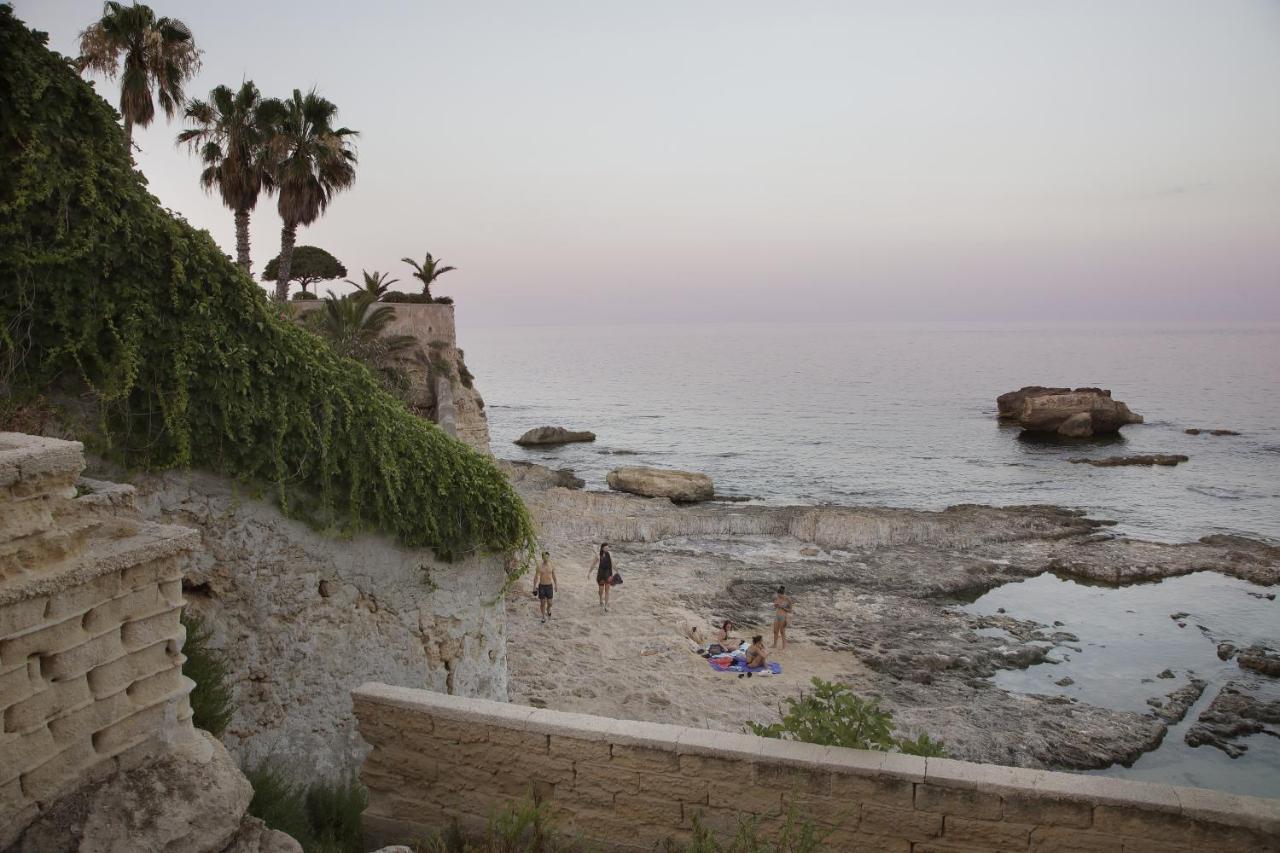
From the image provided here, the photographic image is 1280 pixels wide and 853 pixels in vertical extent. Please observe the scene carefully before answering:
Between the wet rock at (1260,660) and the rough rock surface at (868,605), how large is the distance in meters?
2.44

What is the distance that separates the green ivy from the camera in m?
5.55

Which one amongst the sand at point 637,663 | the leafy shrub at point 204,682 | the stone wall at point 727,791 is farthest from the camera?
the sand at point 637,663

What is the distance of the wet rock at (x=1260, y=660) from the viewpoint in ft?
52.7

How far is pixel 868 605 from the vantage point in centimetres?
1911

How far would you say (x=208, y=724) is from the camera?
5871mm

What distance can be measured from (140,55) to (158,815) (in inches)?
856

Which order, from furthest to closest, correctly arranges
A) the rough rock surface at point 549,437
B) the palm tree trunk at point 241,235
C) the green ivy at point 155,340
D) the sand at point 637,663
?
the rough rock surface at point 549,437 < the palm tree trunk at point 241,235 < the sand at point 637,663 < the green ivy at point 155,340

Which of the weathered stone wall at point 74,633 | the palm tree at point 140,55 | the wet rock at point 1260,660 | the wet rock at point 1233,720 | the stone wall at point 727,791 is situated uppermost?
the palm tree at point 140,55

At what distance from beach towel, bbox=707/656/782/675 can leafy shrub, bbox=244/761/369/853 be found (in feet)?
28.1

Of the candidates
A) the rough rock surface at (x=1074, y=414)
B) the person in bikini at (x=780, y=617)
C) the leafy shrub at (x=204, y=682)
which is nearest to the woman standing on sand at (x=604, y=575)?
the person in bikini at (x=780, y=617)

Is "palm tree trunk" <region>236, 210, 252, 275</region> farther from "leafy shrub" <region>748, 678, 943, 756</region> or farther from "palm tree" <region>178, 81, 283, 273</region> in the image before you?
"leafy shrub" <region>748, 678, 943, 756</region>

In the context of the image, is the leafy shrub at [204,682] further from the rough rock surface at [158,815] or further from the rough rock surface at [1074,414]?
the rough rock surface at [1074,414]

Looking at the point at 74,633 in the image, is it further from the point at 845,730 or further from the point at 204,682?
the point at 845,730

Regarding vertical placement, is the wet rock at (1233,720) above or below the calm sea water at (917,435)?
below
